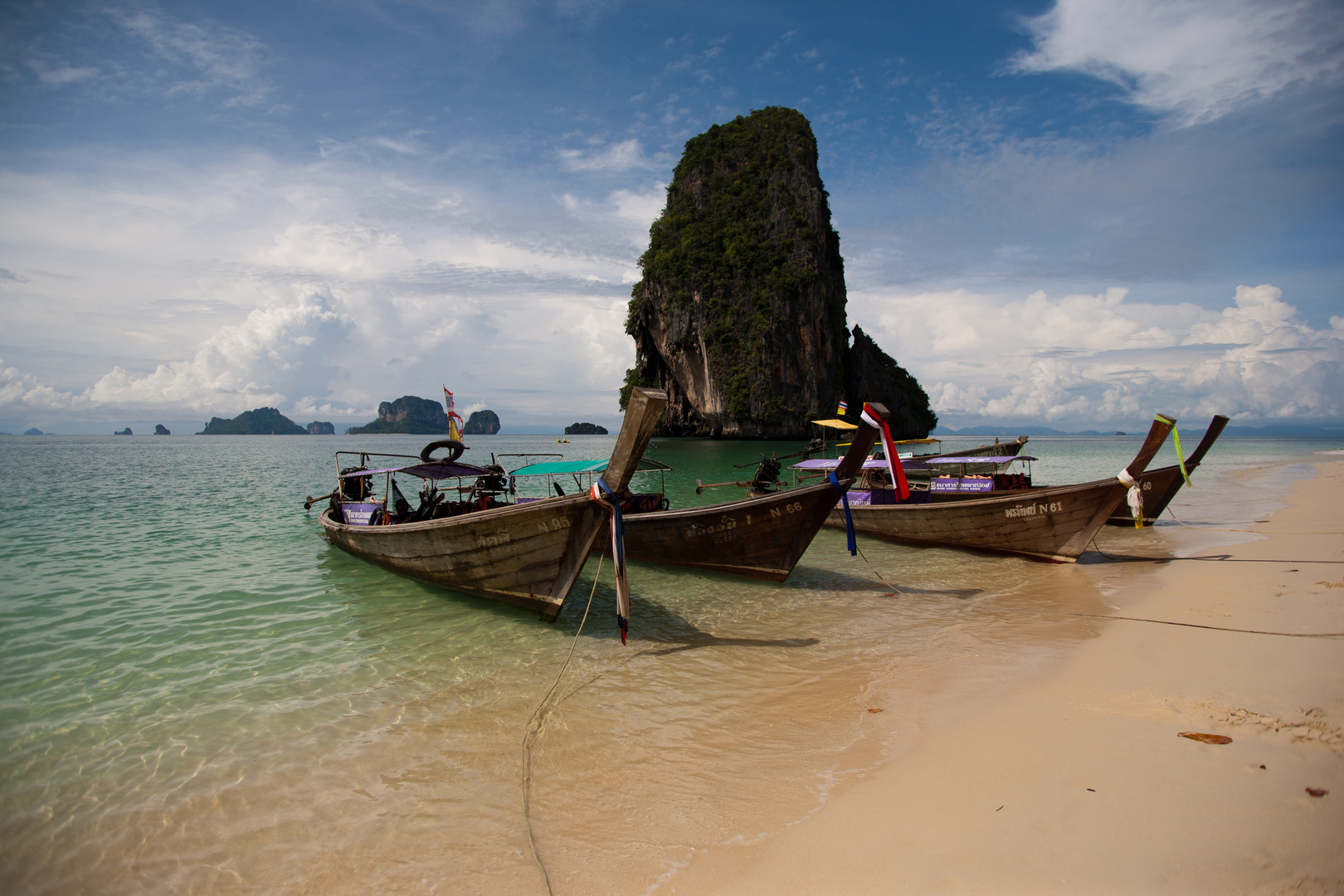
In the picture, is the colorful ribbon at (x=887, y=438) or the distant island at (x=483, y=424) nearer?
the colorful ribbon at (x=887, y=438)

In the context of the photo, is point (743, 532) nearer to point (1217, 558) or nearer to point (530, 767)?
point (530, 767)

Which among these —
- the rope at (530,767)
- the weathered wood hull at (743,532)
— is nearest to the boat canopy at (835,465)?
the weathered wood hull at (743,532)

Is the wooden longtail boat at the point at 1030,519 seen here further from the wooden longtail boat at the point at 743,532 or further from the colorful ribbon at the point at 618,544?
the colorful ribbon at the point at 618,544

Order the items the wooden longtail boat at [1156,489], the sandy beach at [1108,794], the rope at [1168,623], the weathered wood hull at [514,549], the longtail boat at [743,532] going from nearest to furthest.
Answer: the sandy beach at [1108,794] → the rope at [1168,623] → the weathered wood hull at [514,549] → the longtail boat at [743,532] → the wooden longtail boat at [1156,489]

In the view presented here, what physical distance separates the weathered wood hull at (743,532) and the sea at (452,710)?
14.0 inches

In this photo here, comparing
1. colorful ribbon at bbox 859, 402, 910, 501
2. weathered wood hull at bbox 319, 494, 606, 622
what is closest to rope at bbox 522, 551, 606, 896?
weathered wood hull at bbox 319, 494, 606, 622

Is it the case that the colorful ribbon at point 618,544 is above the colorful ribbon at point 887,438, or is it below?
below

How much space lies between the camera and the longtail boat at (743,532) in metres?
8.74

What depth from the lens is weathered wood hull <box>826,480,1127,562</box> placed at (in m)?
9.78

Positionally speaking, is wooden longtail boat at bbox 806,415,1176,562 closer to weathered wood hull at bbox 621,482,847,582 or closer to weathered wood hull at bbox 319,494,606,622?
weathered wood hull at bbox 621,482,847,582

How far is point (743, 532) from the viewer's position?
9.17 m

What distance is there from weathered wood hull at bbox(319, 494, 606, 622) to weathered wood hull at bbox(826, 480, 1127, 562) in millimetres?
7527

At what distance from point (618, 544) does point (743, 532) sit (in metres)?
3.55

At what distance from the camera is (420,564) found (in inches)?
331
